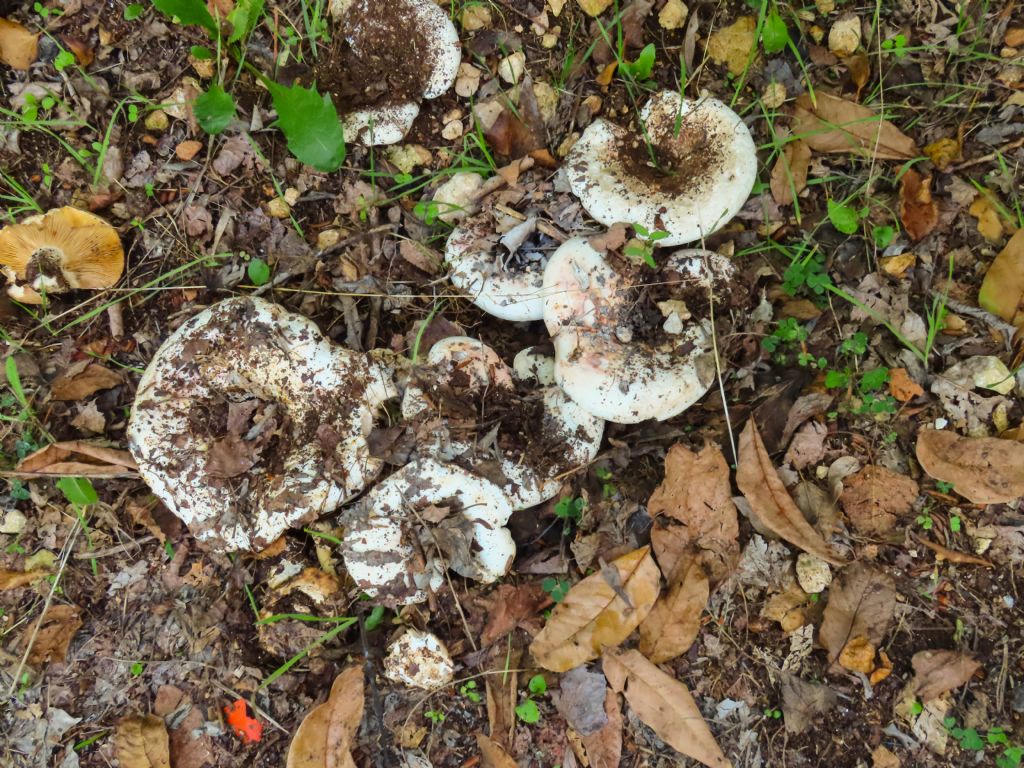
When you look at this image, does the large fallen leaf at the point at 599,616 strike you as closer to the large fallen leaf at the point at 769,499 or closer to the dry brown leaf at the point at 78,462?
the large fallen leaf at the point at 769,499

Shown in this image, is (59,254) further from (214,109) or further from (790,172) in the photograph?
(790,172)

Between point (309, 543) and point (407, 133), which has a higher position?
point (407, 133)

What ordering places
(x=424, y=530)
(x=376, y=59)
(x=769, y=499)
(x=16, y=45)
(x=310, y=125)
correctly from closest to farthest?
1. (x=424, y=530)
2. (x=769, y=499)
3. (x=310, y=125)
4. (x=376, y=59)
5. (x=16, y=45)

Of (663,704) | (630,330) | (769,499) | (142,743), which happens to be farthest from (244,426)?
(769,499)

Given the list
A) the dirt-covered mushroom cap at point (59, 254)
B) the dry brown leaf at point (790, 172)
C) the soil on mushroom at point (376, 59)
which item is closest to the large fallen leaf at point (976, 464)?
the dry brown leaf at point (790, 172)

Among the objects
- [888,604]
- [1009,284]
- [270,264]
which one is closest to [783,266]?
[1009,284]

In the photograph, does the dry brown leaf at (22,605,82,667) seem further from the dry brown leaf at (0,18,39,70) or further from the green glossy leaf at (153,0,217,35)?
the green glossy leaf at (153,0,217,35)

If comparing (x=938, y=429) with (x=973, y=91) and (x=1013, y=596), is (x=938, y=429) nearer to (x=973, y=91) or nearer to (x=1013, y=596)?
(x=1013, y=596)
